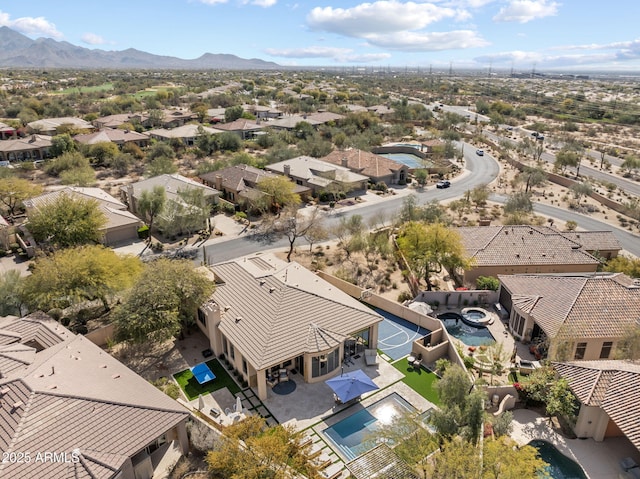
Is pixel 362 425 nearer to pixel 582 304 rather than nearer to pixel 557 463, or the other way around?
pixel 557 463

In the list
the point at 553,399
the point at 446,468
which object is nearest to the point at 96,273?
the point at 446,468

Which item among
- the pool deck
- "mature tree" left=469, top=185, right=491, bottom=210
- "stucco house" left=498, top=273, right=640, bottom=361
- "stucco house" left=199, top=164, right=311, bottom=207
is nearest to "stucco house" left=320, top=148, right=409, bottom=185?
"stucco house" left=199, top=164, right=311, bottom=207

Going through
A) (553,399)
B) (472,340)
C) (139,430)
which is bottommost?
(472,340)

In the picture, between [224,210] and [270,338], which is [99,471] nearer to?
[270,338]

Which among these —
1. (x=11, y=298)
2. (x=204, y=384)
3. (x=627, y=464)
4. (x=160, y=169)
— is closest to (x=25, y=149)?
(x=160, y=169)

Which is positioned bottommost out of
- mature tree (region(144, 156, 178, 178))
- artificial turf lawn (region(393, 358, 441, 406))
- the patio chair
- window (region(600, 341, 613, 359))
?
artificial turf lawn (region(393, 358, 441, 406))

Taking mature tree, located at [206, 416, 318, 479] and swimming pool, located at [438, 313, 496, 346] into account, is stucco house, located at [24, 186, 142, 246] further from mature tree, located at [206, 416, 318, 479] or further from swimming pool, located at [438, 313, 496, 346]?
swimming pool, located at [438, 313, 496, 346]
